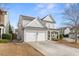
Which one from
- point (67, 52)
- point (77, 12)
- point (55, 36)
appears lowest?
point (67, 52)

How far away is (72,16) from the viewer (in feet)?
10.3

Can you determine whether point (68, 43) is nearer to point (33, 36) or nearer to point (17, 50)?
point (33, 36)

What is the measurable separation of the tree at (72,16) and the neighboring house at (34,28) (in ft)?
0.68

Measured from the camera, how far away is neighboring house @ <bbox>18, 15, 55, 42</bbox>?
3.17 m

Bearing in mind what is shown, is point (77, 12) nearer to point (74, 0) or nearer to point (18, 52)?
point (74, 0)

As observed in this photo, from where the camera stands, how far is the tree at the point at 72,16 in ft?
10.2

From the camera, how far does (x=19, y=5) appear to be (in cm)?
312

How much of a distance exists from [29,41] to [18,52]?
226 millimetres

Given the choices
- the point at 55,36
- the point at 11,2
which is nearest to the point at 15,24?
the point at 11,2

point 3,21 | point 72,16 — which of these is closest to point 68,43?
point 72,16

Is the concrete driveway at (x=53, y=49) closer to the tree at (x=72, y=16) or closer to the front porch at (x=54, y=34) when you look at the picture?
the front porch at (x=54, y=34)

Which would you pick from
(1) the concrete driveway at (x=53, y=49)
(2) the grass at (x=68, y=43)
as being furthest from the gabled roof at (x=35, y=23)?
(2) the grass at (x=68, y=43)

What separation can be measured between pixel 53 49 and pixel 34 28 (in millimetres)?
396

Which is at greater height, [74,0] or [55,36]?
[74,0]
